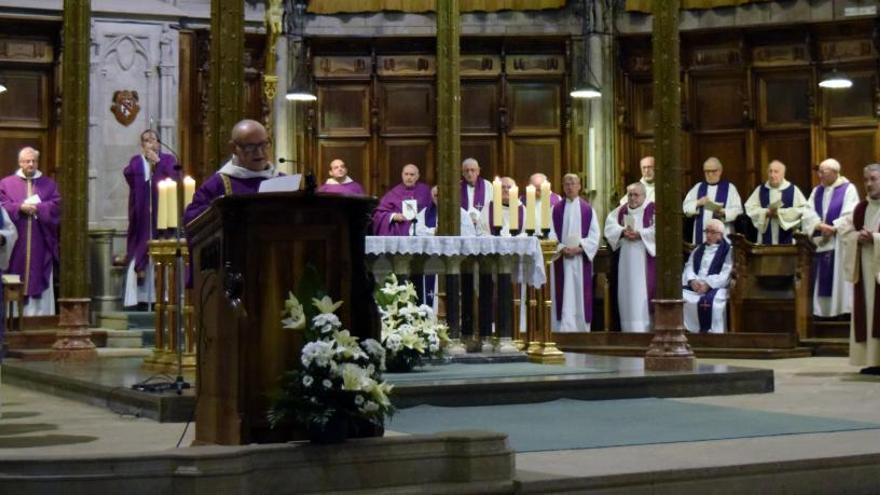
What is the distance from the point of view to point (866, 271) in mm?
11305

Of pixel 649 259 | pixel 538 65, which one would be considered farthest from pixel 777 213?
pixel 538 65

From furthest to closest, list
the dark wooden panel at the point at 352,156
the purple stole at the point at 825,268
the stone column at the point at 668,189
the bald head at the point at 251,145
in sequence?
the dark wooden panel at the point at 352,156
the purple stole at the point at 825,268
the stone column at the point at 668,189
the bald head at the point at 251,145

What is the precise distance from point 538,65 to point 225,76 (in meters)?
9.08

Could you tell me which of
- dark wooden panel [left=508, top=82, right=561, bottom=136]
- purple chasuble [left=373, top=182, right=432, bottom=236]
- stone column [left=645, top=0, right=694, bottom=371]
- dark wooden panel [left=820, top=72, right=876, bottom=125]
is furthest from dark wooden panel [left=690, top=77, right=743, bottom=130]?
stone column [left=645, top=0, right=694, bottom=371]

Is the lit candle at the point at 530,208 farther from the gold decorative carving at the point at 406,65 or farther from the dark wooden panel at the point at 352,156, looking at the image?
the gold decorative carving at the point at 406,65

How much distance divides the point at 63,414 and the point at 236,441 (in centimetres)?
309

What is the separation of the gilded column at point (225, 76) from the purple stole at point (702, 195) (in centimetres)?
779

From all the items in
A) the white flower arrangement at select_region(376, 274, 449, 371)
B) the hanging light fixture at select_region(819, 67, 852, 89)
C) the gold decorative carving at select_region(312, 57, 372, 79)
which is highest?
the gold decorative carving at select_region(312, 57, 372, 79)

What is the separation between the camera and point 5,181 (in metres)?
A: 15.0

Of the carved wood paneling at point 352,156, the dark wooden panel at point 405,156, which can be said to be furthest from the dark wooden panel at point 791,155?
the carved wood paneling at point 352,156

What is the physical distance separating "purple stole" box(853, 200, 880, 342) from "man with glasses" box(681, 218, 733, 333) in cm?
271

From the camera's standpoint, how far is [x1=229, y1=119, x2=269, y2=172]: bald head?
6.78 meters

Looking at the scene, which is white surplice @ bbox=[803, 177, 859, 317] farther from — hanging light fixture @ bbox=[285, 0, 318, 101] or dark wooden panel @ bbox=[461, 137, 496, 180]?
hanging light fixture @ bbox=[285, 0, 318, 101]

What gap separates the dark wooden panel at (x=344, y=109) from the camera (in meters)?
17.3
